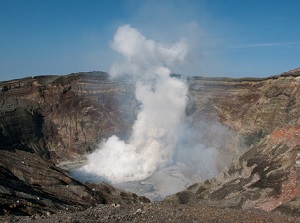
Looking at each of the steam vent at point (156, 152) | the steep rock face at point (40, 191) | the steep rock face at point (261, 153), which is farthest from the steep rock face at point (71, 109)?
the steep rock face at point (40, 191)

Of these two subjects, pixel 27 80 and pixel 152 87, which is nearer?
pixel 152 87

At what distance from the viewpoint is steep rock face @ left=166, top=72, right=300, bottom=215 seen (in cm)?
2444

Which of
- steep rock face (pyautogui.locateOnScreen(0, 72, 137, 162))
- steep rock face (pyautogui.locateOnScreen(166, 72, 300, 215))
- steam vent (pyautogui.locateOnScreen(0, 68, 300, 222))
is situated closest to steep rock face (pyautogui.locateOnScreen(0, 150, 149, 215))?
steam vent (pyautogui.locateOnScreen(0, 68, 300, 222))

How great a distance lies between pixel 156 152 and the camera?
149 ft

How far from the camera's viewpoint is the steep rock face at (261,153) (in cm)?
2444

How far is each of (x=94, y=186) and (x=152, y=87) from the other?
20.1 meters

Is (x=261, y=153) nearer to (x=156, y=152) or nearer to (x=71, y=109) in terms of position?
(x=156, y=152)

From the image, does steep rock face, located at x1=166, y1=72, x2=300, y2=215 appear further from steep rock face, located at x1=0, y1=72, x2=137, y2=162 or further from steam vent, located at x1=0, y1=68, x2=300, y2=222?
steep rock face, located at x1=0, y1=72, x2=137, y2=162

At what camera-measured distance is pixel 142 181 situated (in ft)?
130

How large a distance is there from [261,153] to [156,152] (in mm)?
16906

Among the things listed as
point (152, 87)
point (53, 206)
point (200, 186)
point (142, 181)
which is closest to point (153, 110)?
point (152, 87)

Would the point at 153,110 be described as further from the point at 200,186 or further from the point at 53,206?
the point at 53,206

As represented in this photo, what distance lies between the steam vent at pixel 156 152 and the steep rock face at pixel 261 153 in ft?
0.30

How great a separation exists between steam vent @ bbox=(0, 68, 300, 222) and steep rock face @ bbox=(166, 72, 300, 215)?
9cm
